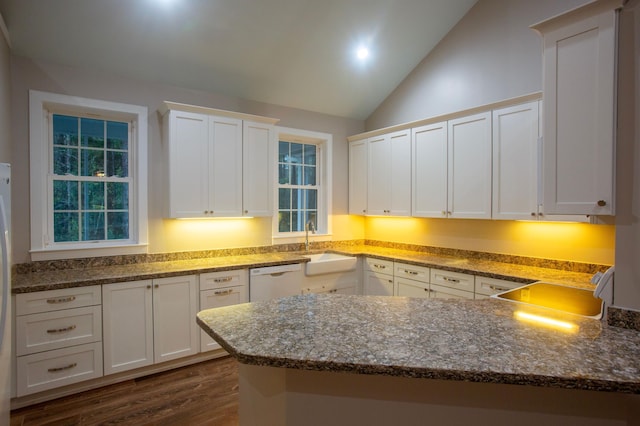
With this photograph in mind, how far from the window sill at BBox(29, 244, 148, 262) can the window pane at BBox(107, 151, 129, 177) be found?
720 mm

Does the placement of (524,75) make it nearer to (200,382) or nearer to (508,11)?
(508,11)

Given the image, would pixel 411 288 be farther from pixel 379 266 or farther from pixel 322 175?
pixel 322 175

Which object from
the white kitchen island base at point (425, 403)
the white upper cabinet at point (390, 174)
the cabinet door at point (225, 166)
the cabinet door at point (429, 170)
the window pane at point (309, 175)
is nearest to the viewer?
the white kitchen island base at point (425, 403)

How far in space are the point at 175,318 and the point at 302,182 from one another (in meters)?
2.33

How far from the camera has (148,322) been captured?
9.75 feet

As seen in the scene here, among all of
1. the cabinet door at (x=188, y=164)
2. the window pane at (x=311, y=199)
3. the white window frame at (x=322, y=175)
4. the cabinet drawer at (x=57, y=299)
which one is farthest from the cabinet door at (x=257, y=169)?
the cabinet drawer at (x=57, y=299)

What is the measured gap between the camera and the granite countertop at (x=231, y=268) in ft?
8.65

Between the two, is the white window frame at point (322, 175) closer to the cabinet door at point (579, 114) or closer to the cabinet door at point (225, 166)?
the cabinet door at point (225, 166)

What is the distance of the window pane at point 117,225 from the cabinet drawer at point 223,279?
0.97 metres

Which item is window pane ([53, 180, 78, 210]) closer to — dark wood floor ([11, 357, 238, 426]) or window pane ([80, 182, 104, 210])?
window pane ([80, 182, 104, 210])

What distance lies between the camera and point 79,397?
2.68 metres

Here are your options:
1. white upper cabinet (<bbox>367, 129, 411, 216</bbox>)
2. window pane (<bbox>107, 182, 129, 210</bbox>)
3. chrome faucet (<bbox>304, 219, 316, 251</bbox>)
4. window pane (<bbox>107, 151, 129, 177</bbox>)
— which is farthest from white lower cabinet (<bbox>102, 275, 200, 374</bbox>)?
white upper cabinet (<bbox>367, 129, 411, 216</bbox>)

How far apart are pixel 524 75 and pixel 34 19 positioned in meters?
4.14

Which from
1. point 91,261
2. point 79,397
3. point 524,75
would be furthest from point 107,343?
point 524,75
